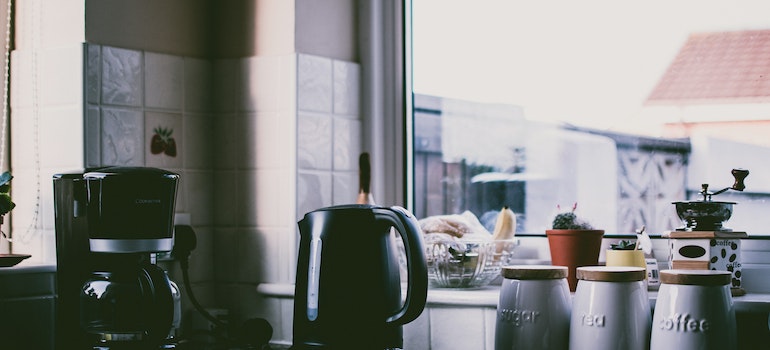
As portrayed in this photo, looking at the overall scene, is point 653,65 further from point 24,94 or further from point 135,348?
point 24,94

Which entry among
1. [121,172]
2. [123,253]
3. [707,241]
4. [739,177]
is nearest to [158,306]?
[123,253]

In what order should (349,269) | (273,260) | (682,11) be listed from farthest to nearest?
(273,260), (682,11), (349,269)

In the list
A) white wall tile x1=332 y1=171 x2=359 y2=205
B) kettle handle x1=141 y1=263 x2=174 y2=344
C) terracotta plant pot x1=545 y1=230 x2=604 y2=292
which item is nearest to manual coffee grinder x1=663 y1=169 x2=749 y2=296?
terracotta plant pot x1=545 y1=230 x2=604 y2=292

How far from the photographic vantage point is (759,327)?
64.8 inches

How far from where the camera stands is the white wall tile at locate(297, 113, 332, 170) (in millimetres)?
2113

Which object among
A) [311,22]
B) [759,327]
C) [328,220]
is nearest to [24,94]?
[311,22]

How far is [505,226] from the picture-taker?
203 cm

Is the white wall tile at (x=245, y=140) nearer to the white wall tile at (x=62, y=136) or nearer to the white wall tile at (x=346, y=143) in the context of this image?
the white wall tile at (x=346, y=143)

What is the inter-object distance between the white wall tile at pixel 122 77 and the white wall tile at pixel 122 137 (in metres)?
0.02

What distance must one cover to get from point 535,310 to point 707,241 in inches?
13.9

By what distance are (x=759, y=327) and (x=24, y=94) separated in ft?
4.87

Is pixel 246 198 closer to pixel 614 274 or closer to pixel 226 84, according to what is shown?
pixel 226 84

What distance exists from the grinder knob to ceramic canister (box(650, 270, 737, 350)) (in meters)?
0.33

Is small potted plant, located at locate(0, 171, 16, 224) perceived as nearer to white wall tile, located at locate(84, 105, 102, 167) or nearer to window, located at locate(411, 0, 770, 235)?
white wall tile, located at locate(84, 105, 102, 167)
